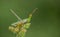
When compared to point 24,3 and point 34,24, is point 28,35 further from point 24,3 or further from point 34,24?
point 24,3

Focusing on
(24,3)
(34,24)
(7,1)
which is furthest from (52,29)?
(7,1)

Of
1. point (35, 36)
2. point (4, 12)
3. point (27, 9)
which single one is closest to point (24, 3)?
point (27, 9)

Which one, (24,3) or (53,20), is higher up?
(24,3)

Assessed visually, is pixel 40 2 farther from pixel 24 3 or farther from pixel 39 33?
pixel 39 33

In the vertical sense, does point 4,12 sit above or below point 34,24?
above

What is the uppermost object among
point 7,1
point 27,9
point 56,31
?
point 7,1
